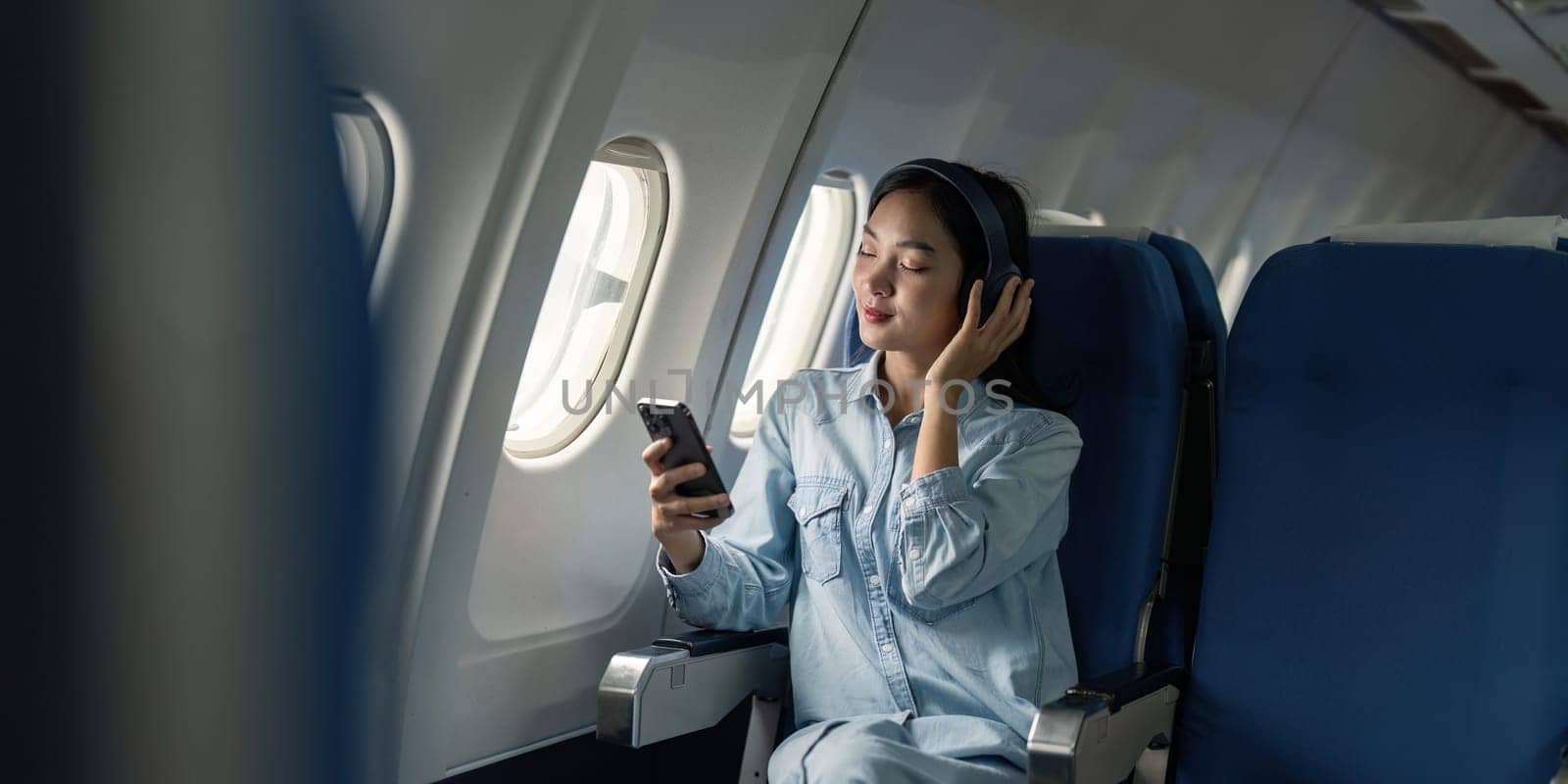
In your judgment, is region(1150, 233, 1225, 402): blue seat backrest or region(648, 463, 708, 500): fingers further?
region(1150, 233, 1225, 402): blue seat backrest

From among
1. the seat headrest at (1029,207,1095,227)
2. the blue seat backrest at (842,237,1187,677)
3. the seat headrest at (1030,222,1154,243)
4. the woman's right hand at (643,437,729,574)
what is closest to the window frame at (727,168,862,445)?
the seat headrest at (1029,207,1095,227)

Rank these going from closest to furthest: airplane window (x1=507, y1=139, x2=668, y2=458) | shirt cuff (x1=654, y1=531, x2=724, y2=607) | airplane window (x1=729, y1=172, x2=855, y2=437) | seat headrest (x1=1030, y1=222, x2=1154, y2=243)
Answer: shirt cuff (x1=654, y1=531, x2=724, y2=607) < seat headrest (x1=1030, y1=222, x2=1154, y2=243) < airplane window (x1=507, y1=139, x2=668, y2=458) < airplane window (x1=729, y1=172, x2=855, y2=437)

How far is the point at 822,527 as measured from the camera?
7.39 feet

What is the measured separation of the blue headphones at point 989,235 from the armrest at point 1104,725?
622 mm

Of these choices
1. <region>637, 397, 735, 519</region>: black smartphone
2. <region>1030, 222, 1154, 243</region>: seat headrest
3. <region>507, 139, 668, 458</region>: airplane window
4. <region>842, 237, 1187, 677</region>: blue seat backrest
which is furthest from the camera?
<region>507, 139, 668, 458</region>: airplane window

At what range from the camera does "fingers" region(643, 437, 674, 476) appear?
2.01m

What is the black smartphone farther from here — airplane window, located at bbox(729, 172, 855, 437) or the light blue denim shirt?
airplane window, located at bbox(729, 172, 855, 437)

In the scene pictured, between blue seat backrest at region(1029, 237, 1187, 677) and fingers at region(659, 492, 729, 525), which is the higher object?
blue seat backrest at region(1029, 237, 1187, 677)

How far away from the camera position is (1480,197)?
25.6ft

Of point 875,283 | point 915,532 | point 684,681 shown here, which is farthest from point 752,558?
point 875,283

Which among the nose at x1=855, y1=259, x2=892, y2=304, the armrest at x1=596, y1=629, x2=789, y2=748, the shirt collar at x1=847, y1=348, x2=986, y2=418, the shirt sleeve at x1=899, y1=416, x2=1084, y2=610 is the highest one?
the nose at x1=855, y1=259, x2=892, y2=304

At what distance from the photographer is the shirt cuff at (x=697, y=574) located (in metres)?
2.18

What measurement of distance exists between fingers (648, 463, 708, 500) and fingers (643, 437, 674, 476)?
10 millimetres

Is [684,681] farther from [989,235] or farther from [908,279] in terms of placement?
[989,235]
